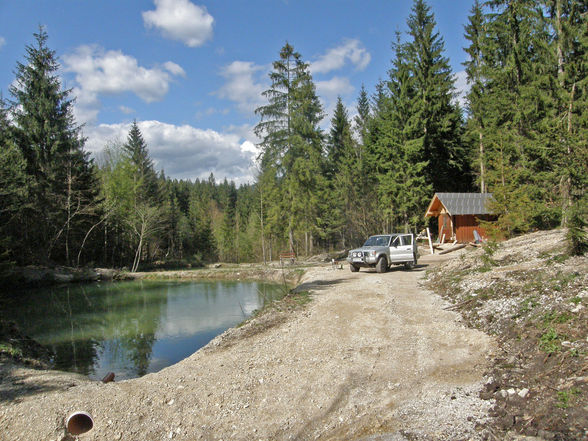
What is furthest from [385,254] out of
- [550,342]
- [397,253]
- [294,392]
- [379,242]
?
[294,392]

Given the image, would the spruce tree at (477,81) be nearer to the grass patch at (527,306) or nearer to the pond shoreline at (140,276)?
the pond shoreline at (140,276)

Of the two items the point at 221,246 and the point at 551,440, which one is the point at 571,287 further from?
the point at 221,246

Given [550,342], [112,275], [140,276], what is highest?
[550,342]

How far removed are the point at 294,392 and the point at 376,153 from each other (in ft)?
108

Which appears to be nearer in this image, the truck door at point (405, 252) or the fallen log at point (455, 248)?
the truck door at point (405, 252)

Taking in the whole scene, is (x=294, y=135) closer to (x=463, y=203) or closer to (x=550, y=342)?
(x=463, y=203)

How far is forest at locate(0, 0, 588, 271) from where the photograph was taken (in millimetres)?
21172

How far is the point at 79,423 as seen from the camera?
5484 mm

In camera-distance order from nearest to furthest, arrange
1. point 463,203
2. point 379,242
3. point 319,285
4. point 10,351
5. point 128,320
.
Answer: point 10,351 → point 319,285 → point 128,320 → point 379,242 → point 463,203

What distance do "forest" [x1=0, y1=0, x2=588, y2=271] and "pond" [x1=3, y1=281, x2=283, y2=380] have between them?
5052 mm

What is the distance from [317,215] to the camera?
36000 millimetres

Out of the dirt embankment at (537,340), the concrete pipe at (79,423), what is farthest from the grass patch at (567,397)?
the concrete pipe at (79,423)

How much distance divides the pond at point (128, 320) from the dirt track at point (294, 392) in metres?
3.11

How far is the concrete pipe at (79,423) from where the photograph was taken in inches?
210
